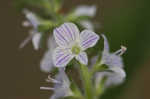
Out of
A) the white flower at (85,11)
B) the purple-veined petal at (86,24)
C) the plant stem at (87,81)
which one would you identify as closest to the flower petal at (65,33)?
the plant stem at (87,81)

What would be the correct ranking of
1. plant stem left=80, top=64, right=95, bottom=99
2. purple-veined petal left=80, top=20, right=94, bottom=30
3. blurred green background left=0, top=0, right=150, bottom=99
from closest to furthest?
plant stem left=80, top=64, right=95, bottom=99
purple-veined petal left=80, top=20, right=94, bottom=30
blurred green background left=0, top=0, right=150, bottom=99

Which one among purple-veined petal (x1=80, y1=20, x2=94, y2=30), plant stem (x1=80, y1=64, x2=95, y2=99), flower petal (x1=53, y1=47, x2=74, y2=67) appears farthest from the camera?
purple-veined petal (x1=80, y1=20, x2=94, y2=30)

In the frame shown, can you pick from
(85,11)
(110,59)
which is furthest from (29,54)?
(110,59)

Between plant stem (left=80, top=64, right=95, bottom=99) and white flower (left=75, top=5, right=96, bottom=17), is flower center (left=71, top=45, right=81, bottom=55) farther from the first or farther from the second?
white flower (left=75, top=5, right=96, bottom=17)

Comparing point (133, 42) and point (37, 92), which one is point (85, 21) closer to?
point (133, 42)

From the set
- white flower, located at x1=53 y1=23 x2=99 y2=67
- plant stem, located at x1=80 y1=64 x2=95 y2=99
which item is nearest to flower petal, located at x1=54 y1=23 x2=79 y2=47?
white flower, located at x1=53 y1=23 x2=99 y2=67

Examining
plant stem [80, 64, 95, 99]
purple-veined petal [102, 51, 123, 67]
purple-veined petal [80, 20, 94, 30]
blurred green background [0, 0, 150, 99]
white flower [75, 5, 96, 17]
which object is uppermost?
white flower [75, 5, 96, 17]

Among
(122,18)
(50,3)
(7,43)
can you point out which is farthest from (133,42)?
(7,43)
